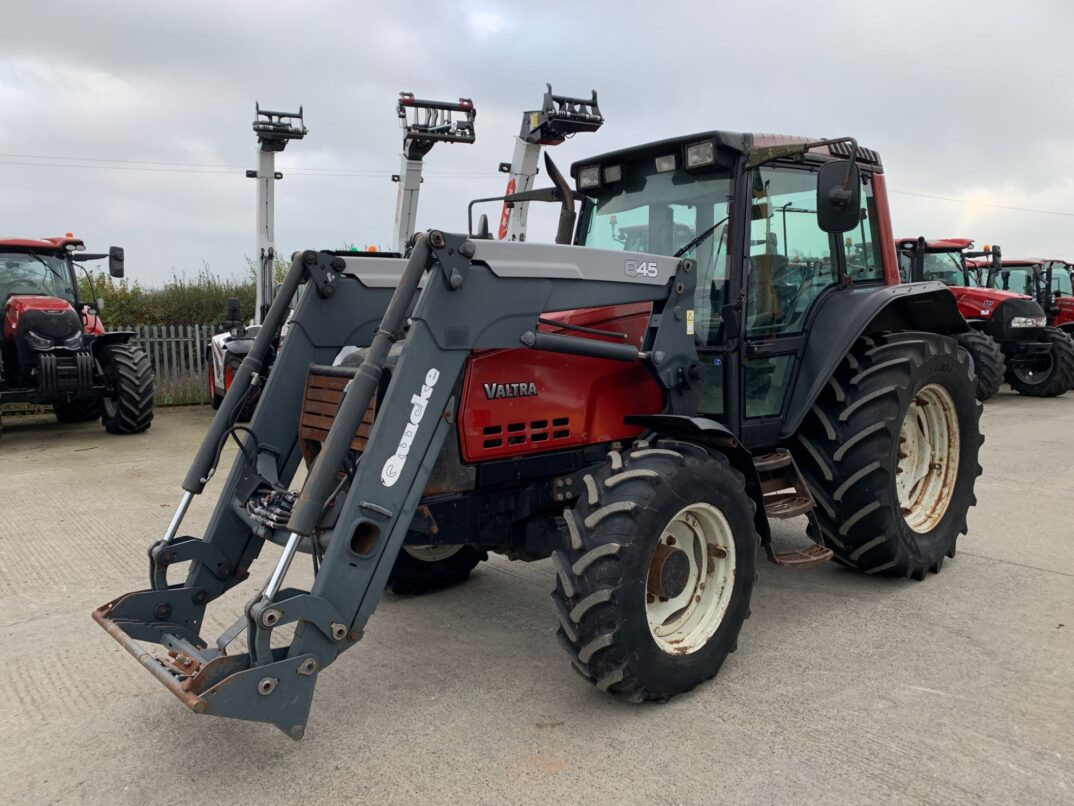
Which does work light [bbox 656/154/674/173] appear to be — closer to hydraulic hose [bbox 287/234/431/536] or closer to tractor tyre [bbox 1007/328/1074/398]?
hydraulic hose [bbox 287/234/431/536]

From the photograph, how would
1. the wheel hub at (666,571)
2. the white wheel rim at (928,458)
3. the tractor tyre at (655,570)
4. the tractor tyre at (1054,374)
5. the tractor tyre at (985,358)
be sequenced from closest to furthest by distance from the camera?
the tractor tyre at (655,570) < the wheel hub at (666,571) < the white wheel rim at (928,458) < the tractor tyre at (985,358) < the tractor tyre at (1054,374)

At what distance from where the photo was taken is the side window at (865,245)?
183 inches

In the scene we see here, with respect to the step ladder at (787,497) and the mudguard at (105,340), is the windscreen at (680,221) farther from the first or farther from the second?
the mudguard at (105,340)

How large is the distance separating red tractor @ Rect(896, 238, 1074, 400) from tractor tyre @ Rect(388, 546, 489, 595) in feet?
33.0

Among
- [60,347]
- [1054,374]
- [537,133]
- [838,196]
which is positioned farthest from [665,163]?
[1054,374]

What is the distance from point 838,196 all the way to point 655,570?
1816 millimetres

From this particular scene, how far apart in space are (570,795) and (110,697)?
1883 mm

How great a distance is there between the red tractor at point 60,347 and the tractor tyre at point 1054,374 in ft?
42.6

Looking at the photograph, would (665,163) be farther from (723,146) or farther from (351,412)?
(351,412)

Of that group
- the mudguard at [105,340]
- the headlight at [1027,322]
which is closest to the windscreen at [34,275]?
the mudguard at [105,340]

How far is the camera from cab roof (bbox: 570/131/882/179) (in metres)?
3.98

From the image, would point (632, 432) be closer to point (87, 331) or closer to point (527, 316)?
point (527, 316)

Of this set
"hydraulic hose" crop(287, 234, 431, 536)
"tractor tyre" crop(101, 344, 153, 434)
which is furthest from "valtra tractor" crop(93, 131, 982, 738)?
"tractor tyre" crop(101, 344, 153, 434)

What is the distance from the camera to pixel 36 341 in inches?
385
